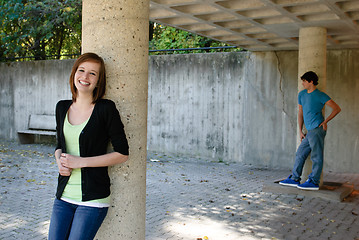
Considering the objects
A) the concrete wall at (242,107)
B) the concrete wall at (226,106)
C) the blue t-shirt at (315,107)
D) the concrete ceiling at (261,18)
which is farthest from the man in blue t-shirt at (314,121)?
the concrete wall at (226,106)

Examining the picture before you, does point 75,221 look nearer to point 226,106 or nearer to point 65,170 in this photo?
point 65,170

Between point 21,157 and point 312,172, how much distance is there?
8.68 metres

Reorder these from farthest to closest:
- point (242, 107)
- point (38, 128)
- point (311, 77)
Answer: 1. point (38, 128)
2. point (242, 107)
3. point (311, 77)

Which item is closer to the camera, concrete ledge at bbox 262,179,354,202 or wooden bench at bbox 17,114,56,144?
concrete ledge at bbox 262,179,354,202

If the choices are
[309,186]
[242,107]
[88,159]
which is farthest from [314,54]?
[88,159]

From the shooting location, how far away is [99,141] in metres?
2.64

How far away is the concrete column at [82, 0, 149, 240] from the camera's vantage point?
267cm

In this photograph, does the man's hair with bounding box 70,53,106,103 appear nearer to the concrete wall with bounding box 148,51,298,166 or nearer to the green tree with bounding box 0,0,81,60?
the concrete wall with bounding box 148,51,298,166

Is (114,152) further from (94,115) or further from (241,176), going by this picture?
(241,176)

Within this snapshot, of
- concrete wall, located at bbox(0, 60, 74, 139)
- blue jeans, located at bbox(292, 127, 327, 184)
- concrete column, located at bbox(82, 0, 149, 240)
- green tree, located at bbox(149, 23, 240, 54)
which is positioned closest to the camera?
concrete column, located at bbox(82, 0, 149, 240)

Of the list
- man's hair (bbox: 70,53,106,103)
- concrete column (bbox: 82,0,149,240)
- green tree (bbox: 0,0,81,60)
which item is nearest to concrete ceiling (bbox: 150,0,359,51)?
concrete column (bbox: 82,0,149,240)

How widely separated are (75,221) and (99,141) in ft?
1.74

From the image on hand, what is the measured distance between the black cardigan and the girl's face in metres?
0.13

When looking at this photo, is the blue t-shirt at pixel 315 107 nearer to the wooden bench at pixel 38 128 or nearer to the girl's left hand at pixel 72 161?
the girl's left hand at pixel 72 161
